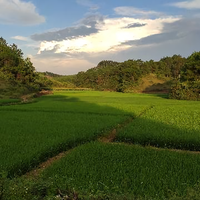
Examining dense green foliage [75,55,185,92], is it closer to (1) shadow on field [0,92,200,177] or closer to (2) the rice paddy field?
(1) shadow on field [0,92,200,177]

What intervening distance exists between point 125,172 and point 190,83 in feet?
117

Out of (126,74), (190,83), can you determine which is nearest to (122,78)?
(126,74)

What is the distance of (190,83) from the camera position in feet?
125

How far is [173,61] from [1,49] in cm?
6504

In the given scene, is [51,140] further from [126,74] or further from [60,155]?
[126,74]

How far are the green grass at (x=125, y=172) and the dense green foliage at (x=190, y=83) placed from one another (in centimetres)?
3216

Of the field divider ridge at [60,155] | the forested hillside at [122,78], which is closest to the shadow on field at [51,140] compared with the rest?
the field divider ridge at [60,155]

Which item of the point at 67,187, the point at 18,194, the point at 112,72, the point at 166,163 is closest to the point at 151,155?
the point at 166,163

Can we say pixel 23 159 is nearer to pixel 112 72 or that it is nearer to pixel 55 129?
pixel 55 129

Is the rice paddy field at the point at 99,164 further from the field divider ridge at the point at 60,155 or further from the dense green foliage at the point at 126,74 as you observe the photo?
the dense green foliage at the point at 126,74

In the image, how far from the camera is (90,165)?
253 inches

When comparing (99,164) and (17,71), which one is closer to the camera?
(99,164)

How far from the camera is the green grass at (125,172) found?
4693 millimetres

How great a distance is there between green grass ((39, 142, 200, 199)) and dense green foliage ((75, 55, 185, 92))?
198ft
